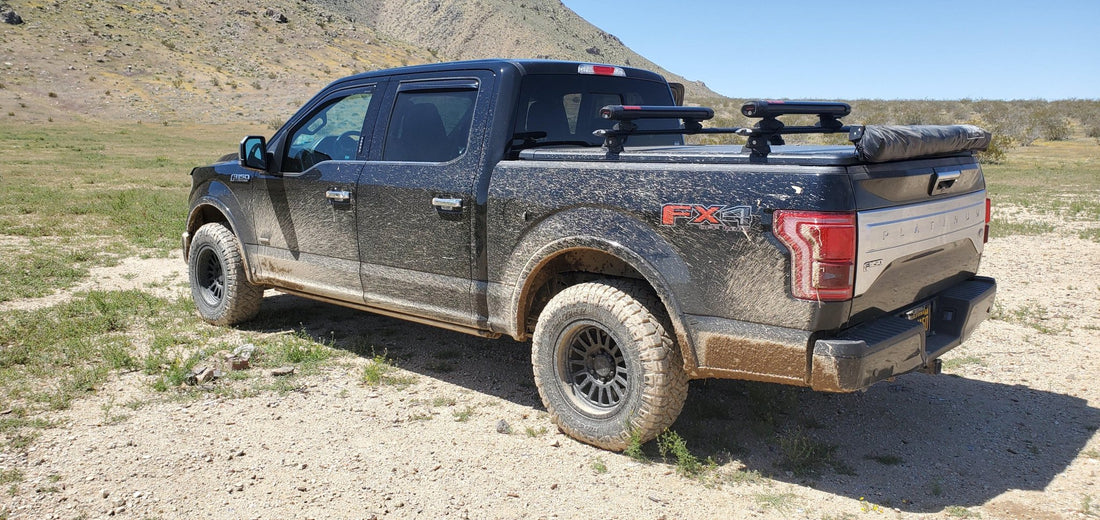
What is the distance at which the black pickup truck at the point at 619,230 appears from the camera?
10.9 ft

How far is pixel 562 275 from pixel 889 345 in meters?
1.77

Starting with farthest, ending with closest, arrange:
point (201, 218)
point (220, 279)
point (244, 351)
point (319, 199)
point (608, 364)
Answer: point (201, 218) < point (220, 279) < point (244, 351) < point (319, 199) < point (608, 364)

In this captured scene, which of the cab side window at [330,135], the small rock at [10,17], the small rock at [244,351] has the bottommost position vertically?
the small rock at [244,351]

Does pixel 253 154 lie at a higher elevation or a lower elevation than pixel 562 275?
higher

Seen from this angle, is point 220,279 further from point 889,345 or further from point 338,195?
point 889,345

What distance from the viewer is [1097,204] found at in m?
13.9

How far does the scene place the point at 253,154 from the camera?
225 inches

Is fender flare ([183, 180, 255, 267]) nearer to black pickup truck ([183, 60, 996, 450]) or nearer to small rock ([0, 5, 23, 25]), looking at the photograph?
black pickup truck ([183, 60, 996, 450])

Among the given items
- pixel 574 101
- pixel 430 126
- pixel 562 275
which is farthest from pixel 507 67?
pixel 562 275

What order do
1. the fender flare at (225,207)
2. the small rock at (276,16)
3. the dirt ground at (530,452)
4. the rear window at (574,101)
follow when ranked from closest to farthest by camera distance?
the dirt ground at (530,452) < the rear window at (574,101) < the fender flare at (225,207) < the small rock at (276,16)

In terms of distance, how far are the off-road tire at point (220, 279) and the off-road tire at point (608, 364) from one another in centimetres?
301

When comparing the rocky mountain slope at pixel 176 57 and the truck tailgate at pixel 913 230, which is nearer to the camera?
the truck tailgate at pixel 913 230

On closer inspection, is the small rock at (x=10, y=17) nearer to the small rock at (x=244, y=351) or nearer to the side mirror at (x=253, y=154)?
the side mirror at (x=253, y=154)

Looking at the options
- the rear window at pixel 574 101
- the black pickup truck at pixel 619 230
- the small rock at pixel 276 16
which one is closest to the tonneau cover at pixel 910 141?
the black pickup truck at pixel 619 230
